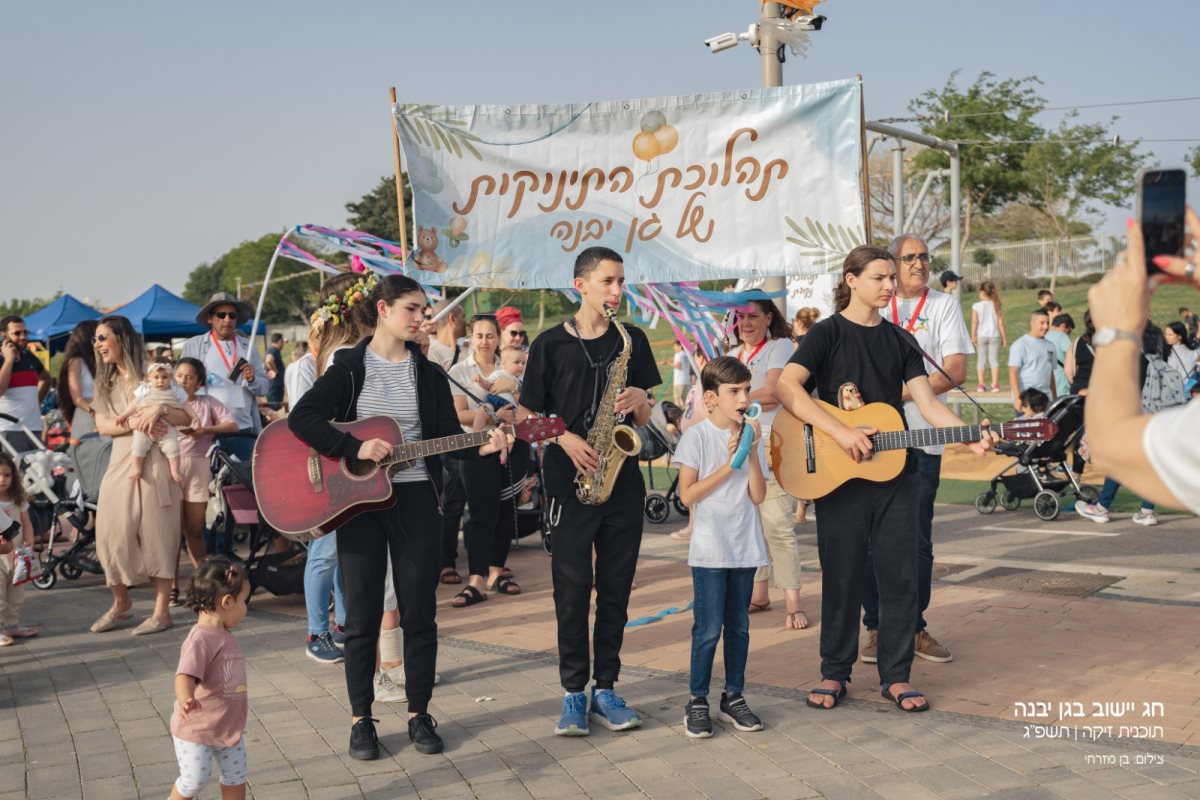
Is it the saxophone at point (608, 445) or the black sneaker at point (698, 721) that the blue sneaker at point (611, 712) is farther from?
the saxophone at point (608, 445)

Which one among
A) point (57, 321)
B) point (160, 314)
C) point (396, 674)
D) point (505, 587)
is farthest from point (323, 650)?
point (57, 321)

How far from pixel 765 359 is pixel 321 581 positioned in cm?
303

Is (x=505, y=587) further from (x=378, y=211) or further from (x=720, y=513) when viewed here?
(x=378, y=211)

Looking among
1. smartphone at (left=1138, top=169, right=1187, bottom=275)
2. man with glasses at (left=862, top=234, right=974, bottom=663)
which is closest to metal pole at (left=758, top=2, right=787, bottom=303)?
man with glasses at (left=862, top=234, right=974, bottom=663)

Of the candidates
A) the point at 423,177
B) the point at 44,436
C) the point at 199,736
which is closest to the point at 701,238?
the point at 423,177

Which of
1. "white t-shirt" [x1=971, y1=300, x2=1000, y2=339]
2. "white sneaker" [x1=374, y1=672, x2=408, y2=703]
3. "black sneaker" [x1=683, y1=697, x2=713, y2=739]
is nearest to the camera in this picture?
"black sneaker" [x1=683, y1=697, x2=713, y2=739]

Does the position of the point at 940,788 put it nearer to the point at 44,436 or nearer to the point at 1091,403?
the point at 1091,403

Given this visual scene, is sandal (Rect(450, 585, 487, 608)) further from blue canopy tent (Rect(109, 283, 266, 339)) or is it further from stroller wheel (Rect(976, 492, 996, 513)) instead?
blue canopy tent (Rect(109, 283, 266, 339))

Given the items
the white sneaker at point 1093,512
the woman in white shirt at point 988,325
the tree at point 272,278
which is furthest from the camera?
the tree at point 272,278

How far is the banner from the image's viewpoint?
784 centimetres

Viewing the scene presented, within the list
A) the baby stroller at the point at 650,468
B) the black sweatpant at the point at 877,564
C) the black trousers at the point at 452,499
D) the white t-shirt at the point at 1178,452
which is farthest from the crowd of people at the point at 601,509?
the baby stroller at the point at 650,468

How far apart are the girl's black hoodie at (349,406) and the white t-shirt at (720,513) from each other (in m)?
1.13

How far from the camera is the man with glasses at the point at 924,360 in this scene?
6422mm

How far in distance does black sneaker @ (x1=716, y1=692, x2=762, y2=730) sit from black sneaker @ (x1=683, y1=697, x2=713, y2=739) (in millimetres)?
110
